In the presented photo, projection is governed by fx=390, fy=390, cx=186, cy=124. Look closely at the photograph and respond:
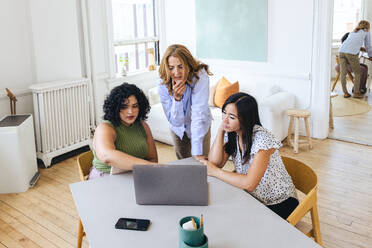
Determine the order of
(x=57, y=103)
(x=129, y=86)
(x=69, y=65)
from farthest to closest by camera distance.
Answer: (x=69, y=65), (x=57, y=103), (x=129, y=86)

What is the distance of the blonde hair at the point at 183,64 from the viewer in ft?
8.01

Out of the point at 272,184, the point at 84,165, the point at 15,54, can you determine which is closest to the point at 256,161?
the point at 272,184

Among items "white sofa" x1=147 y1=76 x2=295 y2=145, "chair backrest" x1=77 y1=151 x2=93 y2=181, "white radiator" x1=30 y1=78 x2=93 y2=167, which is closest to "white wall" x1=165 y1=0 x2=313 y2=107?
"white sofa" x1=147 y1=76 x2=295 y2=145

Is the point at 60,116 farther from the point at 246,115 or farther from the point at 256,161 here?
the point at 256,161

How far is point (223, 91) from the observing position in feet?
15.6

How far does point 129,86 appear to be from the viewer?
237cm

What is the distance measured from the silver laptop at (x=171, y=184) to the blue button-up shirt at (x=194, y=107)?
2.36ft

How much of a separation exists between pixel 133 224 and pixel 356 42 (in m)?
6.59

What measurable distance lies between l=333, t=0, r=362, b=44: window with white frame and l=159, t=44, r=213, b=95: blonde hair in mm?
7529

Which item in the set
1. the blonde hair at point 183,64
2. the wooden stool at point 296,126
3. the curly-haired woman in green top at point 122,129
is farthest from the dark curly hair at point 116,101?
the wooden stool at point 296,126

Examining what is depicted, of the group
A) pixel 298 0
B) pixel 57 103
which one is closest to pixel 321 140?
pixel 298 0

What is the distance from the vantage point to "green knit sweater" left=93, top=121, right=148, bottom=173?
2296 mm

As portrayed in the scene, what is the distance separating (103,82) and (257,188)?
3.40 meters

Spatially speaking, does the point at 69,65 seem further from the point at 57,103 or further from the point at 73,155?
the point at 73,155
